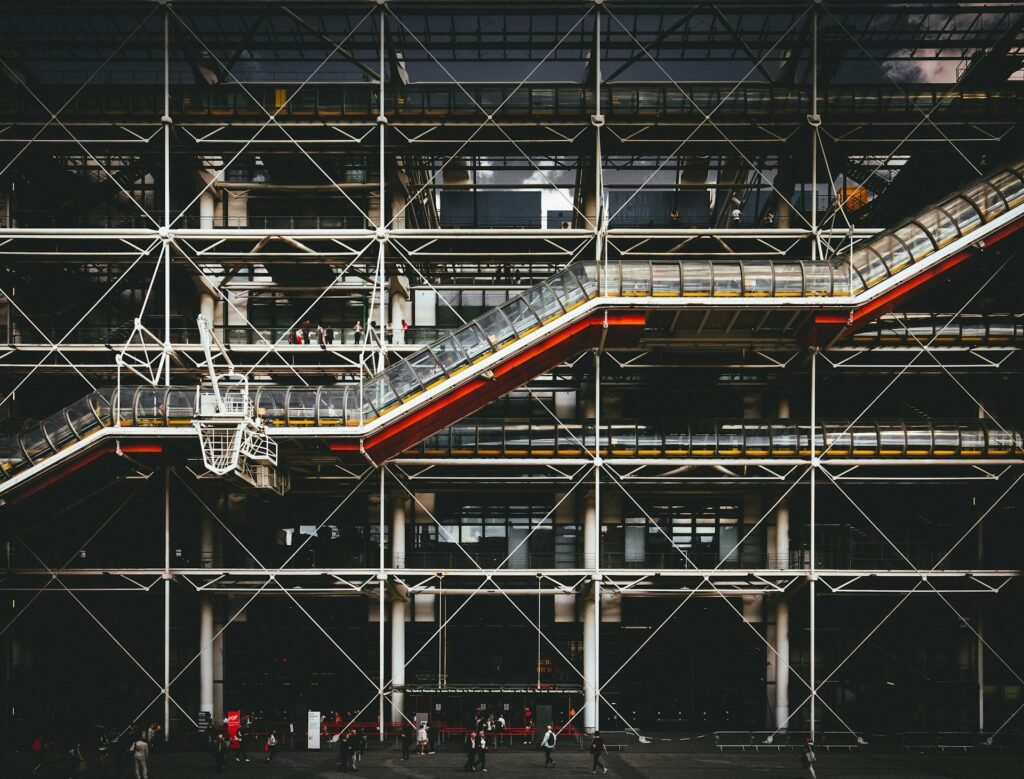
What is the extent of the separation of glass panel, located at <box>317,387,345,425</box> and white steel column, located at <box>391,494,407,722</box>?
4.07 metres

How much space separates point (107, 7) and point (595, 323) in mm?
14614

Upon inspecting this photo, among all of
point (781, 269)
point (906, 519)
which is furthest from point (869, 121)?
point (906, 519)

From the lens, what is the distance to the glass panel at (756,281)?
1969 centimetres

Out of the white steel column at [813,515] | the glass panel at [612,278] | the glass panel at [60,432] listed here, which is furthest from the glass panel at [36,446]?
the white steel column at [813,515]

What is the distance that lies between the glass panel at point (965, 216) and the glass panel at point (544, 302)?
9.45 meters

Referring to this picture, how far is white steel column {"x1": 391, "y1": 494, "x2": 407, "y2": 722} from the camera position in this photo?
2242cm

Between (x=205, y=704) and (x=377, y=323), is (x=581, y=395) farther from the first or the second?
(x=205, y=704)

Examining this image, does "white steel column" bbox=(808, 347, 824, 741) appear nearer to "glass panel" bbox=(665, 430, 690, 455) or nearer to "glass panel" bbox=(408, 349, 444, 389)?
"glass panel" bbox=(665, 430, 690, 455)

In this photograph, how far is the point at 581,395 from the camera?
80.3ft

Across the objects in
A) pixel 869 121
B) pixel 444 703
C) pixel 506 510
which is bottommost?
pixel 444 703

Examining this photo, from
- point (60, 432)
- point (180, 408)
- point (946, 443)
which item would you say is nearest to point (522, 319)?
point (180, 408)

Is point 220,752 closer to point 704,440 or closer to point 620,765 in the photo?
point 620,765

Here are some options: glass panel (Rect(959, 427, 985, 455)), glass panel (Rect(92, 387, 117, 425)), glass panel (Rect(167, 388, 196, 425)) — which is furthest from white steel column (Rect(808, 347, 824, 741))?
glass panel (Rect(92, 387, 117, 425))

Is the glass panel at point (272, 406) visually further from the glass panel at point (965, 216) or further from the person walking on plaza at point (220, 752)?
the glass panel at point (965, 216)
